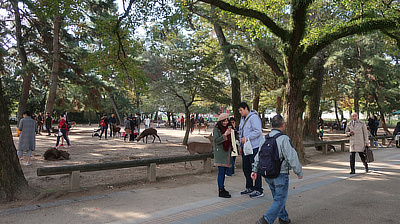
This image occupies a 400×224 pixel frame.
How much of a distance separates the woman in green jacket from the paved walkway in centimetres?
33

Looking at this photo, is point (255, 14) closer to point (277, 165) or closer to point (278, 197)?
point (277, 165)

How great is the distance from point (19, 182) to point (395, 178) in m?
9.44

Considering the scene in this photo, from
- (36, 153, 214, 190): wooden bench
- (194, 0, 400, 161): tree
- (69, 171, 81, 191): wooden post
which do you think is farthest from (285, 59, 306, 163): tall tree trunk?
(69, 171, 81, 191): wooden post

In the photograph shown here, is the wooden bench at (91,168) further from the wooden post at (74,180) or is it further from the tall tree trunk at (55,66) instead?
the tall tree trunk at (55,66)

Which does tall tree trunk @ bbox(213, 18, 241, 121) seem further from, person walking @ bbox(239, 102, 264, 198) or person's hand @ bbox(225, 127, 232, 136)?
person's hand @ bbox(225, 127, 232, 136)

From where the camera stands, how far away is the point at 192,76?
1503cm

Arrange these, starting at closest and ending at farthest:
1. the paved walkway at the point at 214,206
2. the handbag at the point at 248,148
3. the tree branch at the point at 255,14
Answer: the paved walkway at the point at 214,206 → the handbag at the point at 248,148 → the tree branch at the point at 255,14

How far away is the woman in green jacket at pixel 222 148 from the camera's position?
5865mm

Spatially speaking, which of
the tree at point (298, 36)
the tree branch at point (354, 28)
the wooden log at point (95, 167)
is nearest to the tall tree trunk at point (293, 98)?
the tree at point (298, 36)

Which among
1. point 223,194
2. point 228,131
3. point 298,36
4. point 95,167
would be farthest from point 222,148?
point 298,36

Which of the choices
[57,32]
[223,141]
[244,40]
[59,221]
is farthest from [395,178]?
[57,32]

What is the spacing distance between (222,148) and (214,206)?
122cm

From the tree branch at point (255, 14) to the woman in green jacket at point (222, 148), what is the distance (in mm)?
5093

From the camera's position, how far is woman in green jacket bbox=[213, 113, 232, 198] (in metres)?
5.86
